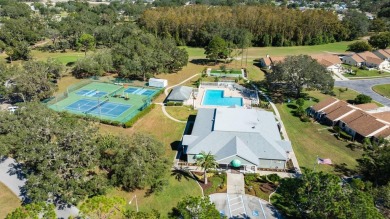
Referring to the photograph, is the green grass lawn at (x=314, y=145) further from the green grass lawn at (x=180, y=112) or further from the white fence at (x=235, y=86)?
the green grass lawn at (x=180, y=112)

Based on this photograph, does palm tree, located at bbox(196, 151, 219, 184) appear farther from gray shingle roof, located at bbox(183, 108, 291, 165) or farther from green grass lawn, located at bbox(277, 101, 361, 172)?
green grass lawn, located at bbox(277, 101, 361, 172)

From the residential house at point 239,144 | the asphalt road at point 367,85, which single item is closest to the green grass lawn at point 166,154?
the residential house at point 239,144

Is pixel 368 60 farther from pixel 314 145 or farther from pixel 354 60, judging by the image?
pixel 314 145

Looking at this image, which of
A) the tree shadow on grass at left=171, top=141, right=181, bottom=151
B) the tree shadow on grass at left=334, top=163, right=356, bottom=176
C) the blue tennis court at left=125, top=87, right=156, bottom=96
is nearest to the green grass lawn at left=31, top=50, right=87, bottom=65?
the blue tennis court at left=125, top=87, right=156, bottom=96

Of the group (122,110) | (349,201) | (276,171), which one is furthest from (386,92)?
(122,110)

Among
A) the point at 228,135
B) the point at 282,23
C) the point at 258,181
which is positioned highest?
the point at 282,23

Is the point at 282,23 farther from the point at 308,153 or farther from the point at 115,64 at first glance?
the point at 308,153
